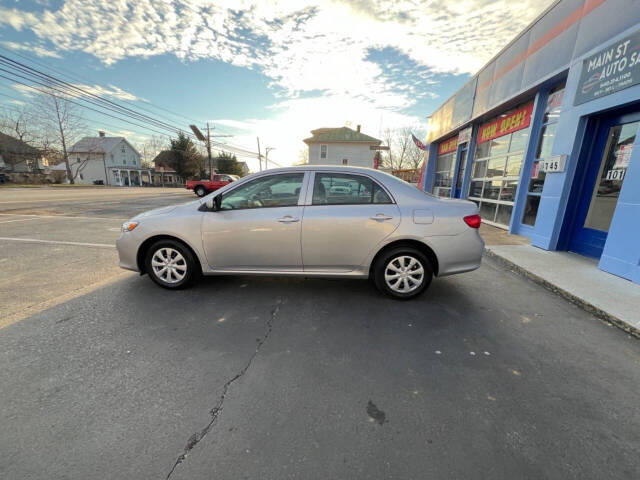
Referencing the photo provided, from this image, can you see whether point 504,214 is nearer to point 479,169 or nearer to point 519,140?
point 519,140

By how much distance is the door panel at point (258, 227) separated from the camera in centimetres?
331

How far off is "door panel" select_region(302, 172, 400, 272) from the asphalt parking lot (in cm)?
55

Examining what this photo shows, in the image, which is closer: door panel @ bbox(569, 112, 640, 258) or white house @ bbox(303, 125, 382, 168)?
door panel @ bbox(569, 112, 640, 258)

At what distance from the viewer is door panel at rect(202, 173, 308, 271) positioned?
10.9ft

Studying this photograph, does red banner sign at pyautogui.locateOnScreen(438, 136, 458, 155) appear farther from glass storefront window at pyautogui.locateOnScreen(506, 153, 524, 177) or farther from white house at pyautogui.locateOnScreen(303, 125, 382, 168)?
white house at pyautogui.locateOnScreen(303, 125, 382, 168)

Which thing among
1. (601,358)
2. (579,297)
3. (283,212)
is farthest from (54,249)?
(579,297)

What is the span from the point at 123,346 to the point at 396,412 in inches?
94.0

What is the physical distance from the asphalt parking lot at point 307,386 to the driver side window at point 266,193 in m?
1.16

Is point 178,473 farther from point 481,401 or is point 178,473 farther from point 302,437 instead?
point 481,401

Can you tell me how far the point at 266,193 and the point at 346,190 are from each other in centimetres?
101

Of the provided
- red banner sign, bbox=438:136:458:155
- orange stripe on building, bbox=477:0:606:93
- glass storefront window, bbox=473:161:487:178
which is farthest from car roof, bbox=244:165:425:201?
red banner sign, bbox=438:136:458:155

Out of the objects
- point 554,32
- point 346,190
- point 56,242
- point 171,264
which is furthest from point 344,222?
point 554,32

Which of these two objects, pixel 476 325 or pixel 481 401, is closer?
pixel 481 401

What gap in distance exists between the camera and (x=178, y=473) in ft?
4.70
